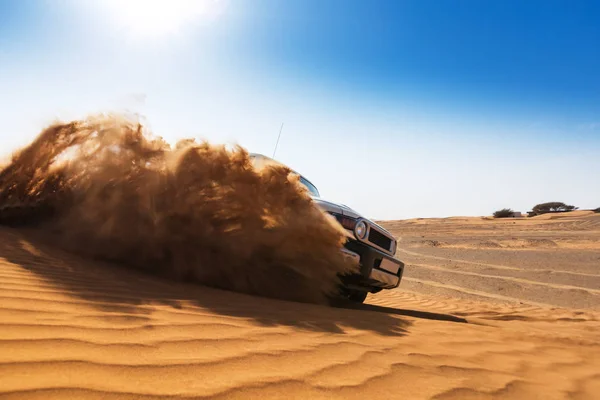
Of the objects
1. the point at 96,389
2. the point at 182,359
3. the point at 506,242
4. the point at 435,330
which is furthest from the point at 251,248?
the point at 506,242

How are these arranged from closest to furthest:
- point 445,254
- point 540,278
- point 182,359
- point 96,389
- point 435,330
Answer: point 96,389, point 182,359, point 435,330, point 540,278, point 445,254

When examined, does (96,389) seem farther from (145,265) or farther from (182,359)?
(145,265)

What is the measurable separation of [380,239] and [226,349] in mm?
2978

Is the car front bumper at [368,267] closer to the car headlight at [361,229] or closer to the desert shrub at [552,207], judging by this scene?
the car headlight at [361,229]

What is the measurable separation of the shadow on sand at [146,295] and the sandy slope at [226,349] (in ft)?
0.05

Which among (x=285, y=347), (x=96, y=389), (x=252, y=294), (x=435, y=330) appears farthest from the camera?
(x=252, y=294)

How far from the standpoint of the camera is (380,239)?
453cm

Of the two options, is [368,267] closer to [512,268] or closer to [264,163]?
[264,163]

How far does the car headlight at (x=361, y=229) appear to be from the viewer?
4.02m

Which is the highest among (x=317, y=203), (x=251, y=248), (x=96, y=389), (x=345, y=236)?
(x=317, y=203)

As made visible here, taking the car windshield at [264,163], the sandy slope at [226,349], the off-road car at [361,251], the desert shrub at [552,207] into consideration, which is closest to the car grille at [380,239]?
the off-road car at [361,251]

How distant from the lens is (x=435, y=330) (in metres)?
3.26

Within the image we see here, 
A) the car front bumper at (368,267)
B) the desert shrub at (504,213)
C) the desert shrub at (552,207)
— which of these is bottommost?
the car front bumper at (368,267)

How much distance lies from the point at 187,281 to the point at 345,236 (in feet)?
5.20
